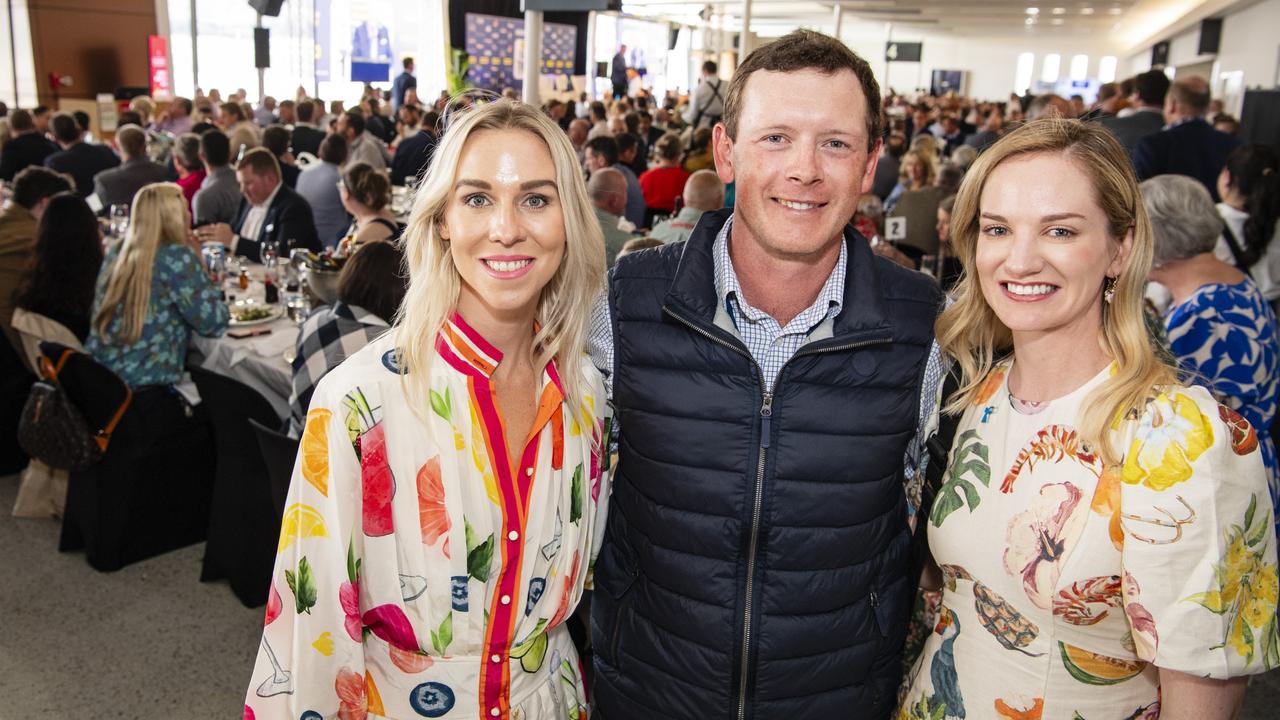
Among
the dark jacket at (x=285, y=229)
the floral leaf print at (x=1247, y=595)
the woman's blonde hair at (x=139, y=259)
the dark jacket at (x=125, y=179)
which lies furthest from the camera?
the dark jacket at (x=125, y=179)

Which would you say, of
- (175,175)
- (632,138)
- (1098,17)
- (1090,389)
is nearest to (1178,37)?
(1098,17)

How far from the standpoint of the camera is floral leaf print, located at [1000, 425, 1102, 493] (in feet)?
4.47

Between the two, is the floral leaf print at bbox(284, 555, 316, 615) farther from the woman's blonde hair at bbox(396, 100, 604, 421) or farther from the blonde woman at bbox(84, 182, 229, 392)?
the blonde woman at bbox(84, 182, 229, 392)

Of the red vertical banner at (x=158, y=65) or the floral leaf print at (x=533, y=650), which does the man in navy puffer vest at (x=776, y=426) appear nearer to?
the floral leaf print at (x=533, y=650)

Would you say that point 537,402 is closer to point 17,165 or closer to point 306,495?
point 306,495

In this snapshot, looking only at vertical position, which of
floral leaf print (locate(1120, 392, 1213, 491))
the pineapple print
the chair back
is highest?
floral leaf print (locate(1120, 392, 1213, 491))

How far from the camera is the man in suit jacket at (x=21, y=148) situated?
26.5 feet

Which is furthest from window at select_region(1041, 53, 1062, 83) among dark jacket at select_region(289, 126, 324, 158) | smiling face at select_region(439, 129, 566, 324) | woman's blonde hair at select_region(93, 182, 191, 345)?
smiling face at select_region(439, 129, 566, 324)

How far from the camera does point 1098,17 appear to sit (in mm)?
24438

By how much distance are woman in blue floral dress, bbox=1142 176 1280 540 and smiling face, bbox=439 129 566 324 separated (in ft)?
6.68

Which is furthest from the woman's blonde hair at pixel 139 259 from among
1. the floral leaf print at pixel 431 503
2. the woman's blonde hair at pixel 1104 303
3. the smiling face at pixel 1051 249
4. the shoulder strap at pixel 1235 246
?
the shoulder strap at pixel 1235 246

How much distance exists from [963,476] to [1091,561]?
0.23m

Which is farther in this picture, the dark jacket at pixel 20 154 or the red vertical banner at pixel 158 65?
the red vertical banner at pixel 158 65

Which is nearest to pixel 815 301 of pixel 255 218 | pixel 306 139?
pixel 255 218
